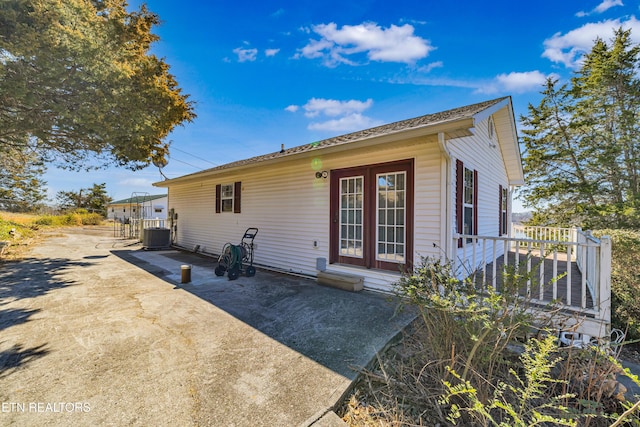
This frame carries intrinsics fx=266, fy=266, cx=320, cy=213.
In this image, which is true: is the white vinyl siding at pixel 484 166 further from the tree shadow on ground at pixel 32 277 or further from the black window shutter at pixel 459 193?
the tree shadow on ground at pixel 32 277

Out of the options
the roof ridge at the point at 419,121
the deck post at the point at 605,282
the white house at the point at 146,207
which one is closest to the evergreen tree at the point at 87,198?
the white house at the point at 146,207

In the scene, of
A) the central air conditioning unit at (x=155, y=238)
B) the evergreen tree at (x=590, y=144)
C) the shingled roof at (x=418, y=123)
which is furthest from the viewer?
the evergreen tree at (x=590, y=144)

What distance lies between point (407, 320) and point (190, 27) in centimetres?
909

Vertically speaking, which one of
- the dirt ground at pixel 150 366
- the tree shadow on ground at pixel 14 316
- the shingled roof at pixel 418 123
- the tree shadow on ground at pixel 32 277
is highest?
the shingled roof at pixel 418 123

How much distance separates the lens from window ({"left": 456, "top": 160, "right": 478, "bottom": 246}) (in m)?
4.95

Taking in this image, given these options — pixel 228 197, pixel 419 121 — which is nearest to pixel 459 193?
pixel 419 121

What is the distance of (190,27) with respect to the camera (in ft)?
24.5

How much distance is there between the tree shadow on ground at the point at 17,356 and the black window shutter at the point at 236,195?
568cm

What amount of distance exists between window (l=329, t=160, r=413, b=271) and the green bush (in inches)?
124

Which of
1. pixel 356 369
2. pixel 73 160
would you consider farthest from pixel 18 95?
pixel 356 369

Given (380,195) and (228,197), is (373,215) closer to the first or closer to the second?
(380,195)

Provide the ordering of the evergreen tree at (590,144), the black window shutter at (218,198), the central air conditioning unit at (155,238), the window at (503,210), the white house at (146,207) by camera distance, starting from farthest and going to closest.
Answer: the white house at (146,207), the evergreen tree at (590,144), the central air conditioning unit at (155,238), the black window shutter at (218,198), the window at (503,210)

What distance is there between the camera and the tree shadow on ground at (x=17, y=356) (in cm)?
252

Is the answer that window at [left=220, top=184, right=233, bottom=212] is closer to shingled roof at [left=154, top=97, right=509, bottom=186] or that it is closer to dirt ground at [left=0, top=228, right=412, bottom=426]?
shingled roof at [left=154, top=97, right=509, bottom=186]
